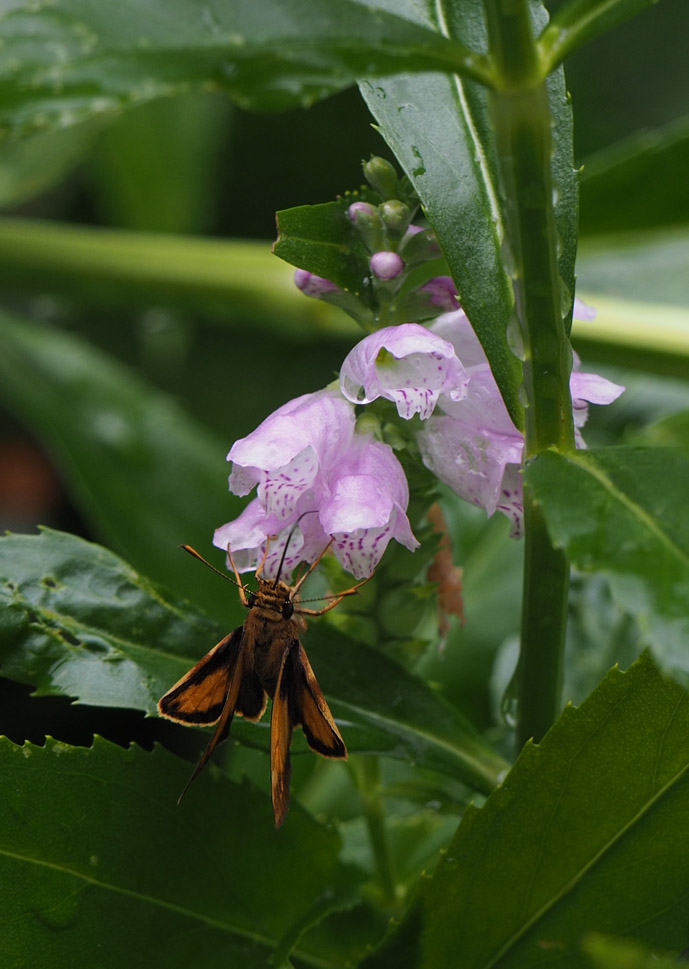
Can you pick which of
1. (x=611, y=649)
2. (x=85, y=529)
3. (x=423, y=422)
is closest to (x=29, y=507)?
(x=85, y=529)

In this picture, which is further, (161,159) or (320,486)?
(161,159)

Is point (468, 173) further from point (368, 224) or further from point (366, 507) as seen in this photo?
point (366, 507)

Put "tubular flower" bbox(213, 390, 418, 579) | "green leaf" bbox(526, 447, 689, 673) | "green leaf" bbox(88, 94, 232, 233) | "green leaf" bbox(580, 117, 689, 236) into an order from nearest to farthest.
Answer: "green leaf" bbox(526, 447, 689, 673), "tubular flower" bbox(213, 390, 418, 579), "green leaf" bbox(580, 117, 689, 236), "green leaf" bbox(88, 94, 232, 233)

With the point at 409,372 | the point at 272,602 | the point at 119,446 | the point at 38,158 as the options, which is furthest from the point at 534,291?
the point at 38,158

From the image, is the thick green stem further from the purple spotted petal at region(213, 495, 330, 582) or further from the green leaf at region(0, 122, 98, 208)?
the green leaf at region(0, 122, 98, 208)

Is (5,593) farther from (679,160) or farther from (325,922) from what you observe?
(679,160)

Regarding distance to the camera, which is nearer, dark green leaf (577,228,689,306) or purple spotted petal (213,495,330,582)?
purple spotted petal (213,495,330,582)

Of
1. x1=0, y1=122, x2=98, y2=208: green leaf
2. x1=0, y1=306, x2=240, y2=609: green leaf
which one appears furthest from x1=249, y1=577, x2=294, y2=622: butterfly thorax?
x1=0, y1=122, x2=98, y2=208: green leaf
